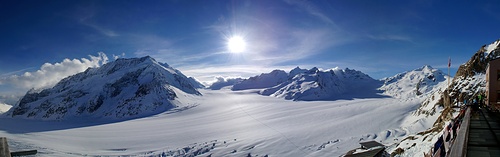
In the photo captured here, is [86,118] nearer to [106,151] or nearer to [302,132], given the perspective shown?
[106,151]

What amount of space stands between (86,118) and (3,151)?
207 metres

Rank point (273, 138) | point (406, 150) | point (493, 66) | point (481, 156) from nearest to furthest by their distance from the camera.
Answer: point (481, 156) < point (406, 150) < point (493, 66) < point (273, 138)

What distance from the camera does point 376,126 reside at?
166ft

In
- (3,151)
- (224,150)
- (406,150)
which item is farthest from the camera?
(224,150)

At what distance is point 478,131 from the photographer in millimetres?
7355

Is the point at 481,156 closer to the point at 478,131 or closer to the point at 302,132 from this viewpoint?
the point at 478,131

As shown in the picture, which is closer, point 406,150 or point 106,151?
point 406,150

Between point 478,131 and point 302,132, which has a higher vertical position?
point 478,131

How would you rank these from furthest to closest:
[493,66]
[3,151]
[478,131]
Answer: [493,66]
[478,131]
[3,151]

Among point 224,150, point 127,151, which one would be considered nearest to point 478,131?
point 224,150

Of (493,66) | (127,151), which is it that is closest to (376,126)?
(493,66)

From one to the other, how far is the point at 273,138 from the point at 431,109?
28.9 meters

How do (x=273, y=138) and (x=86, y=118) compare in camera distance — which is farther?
(x=86, y=118)

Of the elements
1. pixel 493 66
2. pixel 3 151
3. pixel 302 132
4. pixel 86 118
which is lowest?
pixel 86 118
